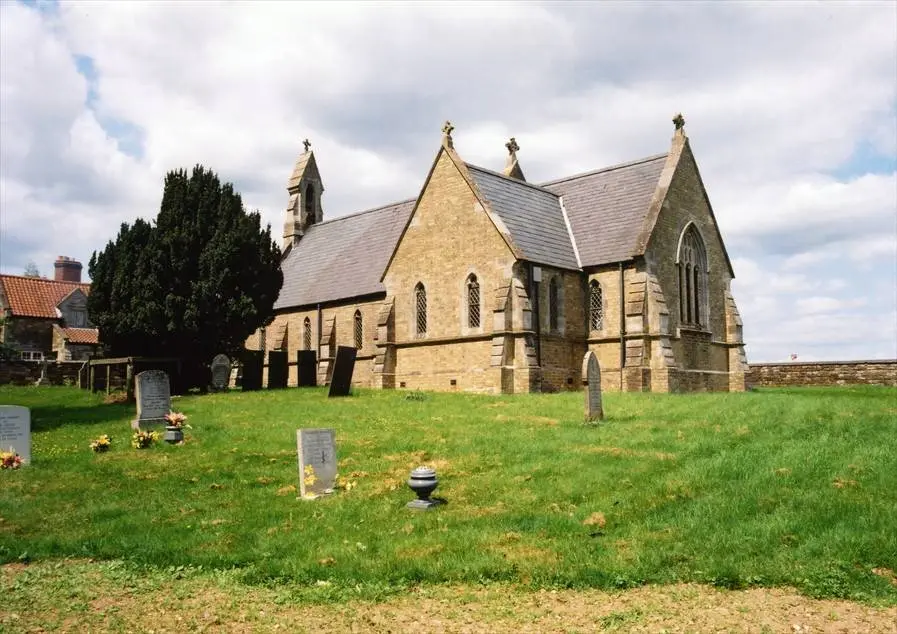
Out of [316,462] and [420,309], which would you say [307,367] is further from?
[316,462]

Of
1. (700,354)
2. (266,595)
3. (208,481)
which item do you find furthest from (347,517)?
(700,354)

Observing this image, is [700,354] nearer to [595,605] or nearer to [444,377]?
[444,377]

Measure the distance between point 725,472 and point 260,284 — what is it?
2518 cm

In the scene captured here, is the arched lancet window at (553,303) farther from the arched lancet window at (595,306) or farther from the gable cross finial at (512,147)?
the gable cross finial at (512,147)

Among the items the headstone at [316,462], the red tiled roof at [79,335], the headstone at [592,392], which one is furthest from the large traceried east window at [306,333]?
the headstone at [316,462]

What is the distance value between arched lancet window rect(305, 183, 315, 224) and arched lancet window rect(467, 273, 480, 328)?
1005 inches

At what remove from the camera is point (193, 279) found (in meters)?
32.4

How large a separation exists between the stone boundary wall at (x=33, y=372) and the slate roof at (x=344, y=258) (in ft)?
37.8

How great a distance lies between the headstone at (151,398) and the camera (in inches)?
753

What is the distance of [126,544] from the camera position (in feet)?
33.6

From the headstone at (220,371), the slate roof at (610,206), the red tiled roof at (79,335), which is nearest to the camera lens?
the slate roof at (610,206)

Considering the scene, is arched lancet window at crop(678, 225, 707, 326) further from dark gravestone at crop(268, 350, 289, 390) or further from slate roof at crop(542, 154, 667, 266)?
dark gravestone at crop(268, 350, 289, 390)

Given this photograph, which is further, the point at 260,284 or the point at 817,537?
the point at 260,284

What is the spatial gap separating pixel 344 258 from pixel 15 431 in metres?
28.0
